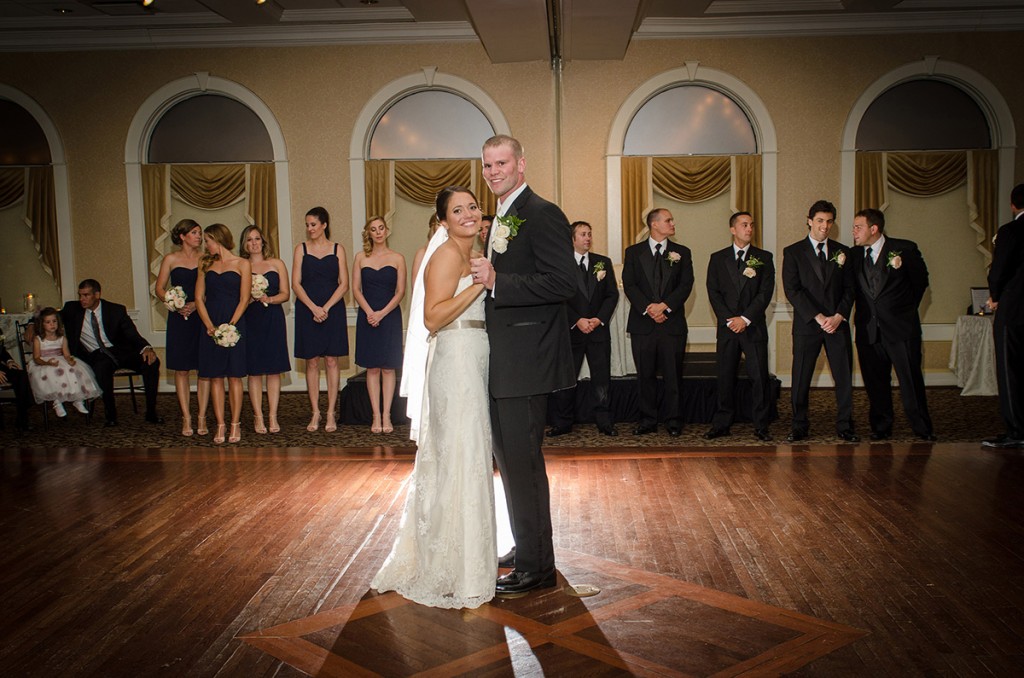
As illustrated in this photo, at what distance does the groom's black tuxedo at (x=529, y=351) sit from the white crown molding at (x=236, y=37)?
699 centimetres

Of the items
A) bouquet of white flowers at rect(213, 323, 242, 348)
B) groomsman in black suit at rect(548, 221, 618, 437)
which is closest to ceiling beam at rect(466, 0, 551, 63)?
groomsman in black suit at rect(548, 221, 618, 437)

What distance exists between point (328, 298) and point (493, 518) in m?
4.33

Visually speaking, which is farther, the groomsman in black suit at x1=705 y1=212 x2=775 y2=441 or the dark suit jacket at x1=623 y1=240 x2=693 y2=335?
the dark suit jacket at x1=623 y1=240 x2=693 y2=335

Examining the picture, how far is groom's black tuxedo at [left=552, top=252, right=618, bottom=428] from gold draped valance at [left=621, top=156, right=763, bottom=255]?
2989 millimetres

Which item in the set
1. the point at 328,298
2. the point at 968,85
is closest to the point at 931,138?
the point at 968,85

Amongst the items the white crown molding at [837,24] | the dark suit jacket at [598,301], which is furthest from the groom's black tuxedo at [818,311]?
the white crown molding at [837,24]

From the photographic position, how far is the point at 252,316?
284 inches

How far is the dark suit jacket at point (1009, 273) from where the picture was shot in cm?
619

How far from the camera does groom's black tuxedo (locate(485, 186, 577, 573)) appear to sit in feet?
11.5

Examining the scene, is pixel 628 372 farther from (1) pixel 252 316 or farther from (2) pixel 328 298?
(1) pixel 252 316

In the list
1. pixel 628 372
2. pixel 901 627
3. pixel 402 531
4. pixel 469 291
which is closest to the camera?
pixel 901 627

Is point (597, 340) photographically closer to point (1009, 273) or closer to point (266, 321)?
point (266, 321)

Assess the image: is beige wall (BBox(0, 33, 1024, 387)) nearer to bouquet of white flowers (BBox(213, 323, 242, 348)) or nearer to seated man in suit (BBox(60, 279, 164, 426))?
seated man in suit (BBox(60, 279, 164, 426))

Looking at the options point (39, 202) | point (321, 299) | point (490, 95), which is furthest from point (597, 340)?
point (39, 202)
